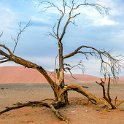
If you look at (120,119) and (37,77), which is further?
(37,77)

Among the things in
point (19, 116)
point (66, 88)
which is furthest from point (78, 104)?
point (19, 116)

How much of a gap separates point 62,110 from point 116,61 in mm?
2805

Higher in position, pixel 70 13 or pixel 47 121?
pixel 70 13

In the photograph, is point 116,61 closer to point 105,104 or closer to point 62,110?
point 105,104

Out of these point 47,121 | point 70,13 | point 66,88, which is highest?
point 70,13

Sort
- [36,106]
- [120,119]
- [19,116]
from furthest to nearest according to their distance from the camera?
[36,106] < [19,116] < [120,119]

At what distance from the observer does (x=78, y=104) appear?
15.0 meters

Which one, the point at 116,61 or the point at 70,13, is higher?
the point at 70,13

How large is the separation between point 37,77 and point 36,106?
65.8 metres

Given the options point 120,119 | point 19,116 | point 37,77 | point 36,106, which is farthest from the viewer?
point 37,77

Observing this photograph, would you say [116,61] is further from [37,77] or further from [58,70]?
[37,77]

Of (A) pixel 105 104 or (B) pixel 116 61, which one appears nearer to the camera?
(A) pixel 105 104

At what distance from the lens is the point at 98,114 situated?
13188 mm

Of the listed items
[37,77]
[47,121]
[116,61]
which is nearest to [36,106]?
[47,121]
